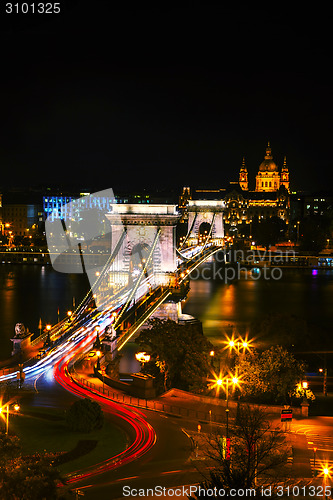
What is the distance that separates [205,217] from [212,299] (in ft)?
116

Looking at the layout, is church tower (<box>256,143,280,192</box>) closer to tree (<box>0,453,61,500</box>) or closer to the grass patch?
the grass patch

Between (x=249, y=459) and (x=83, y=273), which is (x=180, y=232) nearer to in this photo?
(x=83, y=273)

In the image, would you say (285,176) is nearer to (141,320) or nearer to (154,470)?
(141,320)

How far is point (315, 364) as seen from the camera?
794 inches

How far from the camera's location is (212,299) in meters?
35.5

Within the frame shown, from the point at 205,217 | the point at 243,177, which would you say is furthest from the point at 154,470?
the point at 243,177

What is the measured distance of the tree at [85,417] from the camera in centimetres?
1041

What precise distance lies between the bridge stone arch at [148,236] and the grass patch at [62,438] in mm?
15265

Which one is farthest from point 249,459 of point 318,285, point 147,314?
point 318,285

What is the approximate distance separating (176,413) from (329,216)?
63910mm

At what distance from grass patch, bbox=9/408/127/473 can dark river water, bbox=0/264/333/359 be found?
8.71m

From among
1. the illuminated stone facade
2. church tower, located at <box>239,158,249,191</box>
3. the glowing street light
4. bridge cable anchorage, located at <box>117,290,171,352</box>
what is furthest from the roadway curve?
church tower, located at <box>239,158,249,191</box>

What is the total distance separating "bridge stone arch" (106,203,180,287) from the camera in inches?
1046

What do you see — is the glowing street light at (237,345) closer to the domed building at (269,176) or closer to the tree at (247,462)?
the tree at (247,462)
